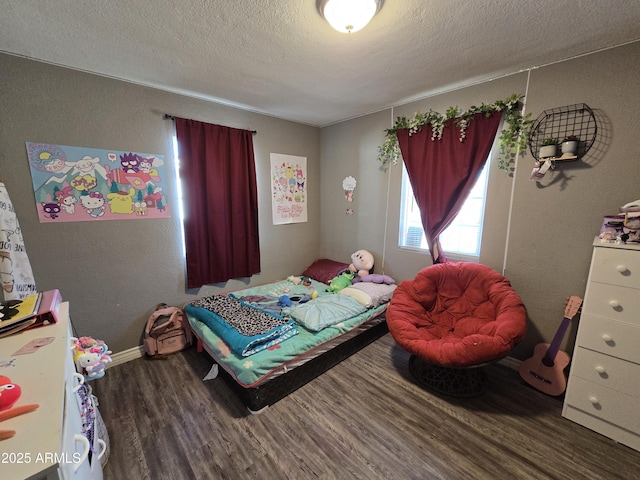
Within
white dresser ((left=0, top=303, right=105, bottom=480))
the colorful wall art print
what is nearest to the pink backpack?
the colorful wall art print

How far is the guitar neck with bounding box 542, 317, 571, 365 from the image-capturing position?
1.83 m

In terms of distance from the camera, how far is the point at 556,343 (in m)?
1.85

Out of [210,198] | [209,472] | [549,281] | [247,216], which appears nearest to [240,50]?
[210,198]

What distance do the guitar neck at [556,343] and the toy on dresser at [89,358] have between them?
9.84 ft

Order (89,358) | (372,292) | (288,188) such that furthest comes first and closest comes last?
(288,188)
(372,292)
(89,358)

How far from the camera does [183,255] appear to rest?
100 inches

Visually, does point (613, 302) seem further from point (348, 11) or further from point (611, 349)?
point (348, 11)

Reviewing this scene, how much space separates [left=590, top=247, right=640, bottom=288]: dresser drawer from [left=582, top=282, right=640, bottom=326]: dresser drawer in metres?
0.04

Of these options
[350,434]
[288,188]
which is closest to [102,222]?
[288,188]

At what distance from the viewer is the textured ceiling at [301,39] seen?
1306mm

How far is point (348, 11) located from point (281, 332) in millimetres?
2060

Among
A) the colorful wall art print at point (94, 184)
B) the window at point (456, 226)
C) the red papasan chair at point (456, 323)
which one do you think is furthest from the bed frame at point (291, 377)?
the colorful wall art print at point (94, 184)

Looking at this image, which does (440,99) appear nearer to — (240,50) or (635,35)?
(635,35)

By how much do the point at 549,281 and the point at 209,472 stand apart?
264 cm
